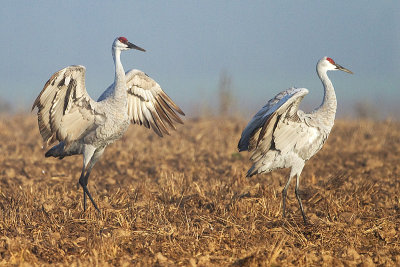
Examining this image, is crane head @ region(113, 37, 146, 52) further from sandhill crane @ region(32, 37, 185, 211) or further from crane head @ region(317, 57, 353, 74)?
crane head @ region(317, 57, 353, 74)

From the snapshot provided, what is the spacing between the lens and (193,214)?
5984mm

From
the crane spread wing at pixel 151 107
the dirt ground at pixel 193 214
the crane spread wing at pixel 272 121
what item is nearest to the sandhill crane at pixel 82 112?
the crane spread wing at pixel 151 107

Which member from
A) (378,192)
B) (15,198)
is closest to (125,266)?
(15,198)

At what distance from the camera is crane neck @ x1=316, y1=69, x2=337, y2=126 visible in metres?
6.40

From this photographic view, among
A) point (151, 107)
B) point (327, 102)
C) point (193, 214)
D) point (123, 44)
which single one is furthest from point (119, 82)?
point (327, 102)

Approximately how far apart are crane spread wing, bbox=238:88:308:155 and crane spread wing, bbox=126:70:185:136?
54.8 inches

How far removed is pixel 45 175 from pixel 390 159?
18.7ft

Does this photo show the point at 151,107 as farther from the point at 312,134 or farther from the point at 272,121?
the point at 312,134

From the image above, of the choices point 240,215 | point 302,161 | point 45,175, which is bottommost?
point 45,175

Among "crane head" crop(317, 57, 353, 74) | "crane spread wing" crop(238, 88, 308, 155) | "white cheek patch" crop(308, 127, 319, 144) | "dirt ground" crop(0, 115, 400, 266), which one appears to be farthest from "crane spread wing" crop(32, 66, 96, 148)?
"crane head" crop(317, 57, 353, 74)

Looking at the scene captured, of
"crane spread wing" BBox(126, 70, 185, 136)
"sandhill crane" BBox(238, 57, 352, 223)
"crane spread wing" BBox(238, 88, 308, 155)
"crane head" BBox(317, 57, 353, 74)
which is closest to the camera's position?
"crane spread wing" BBox(238, 88, 308, 155)

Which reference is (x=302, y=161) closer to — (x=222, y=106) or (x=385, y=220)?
(x=385, y=220)

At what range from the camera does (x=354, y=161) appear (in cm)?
978

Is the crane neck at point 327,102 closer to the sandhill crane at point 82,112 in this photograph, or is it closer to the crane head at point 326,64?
the crane head at point 326,64
